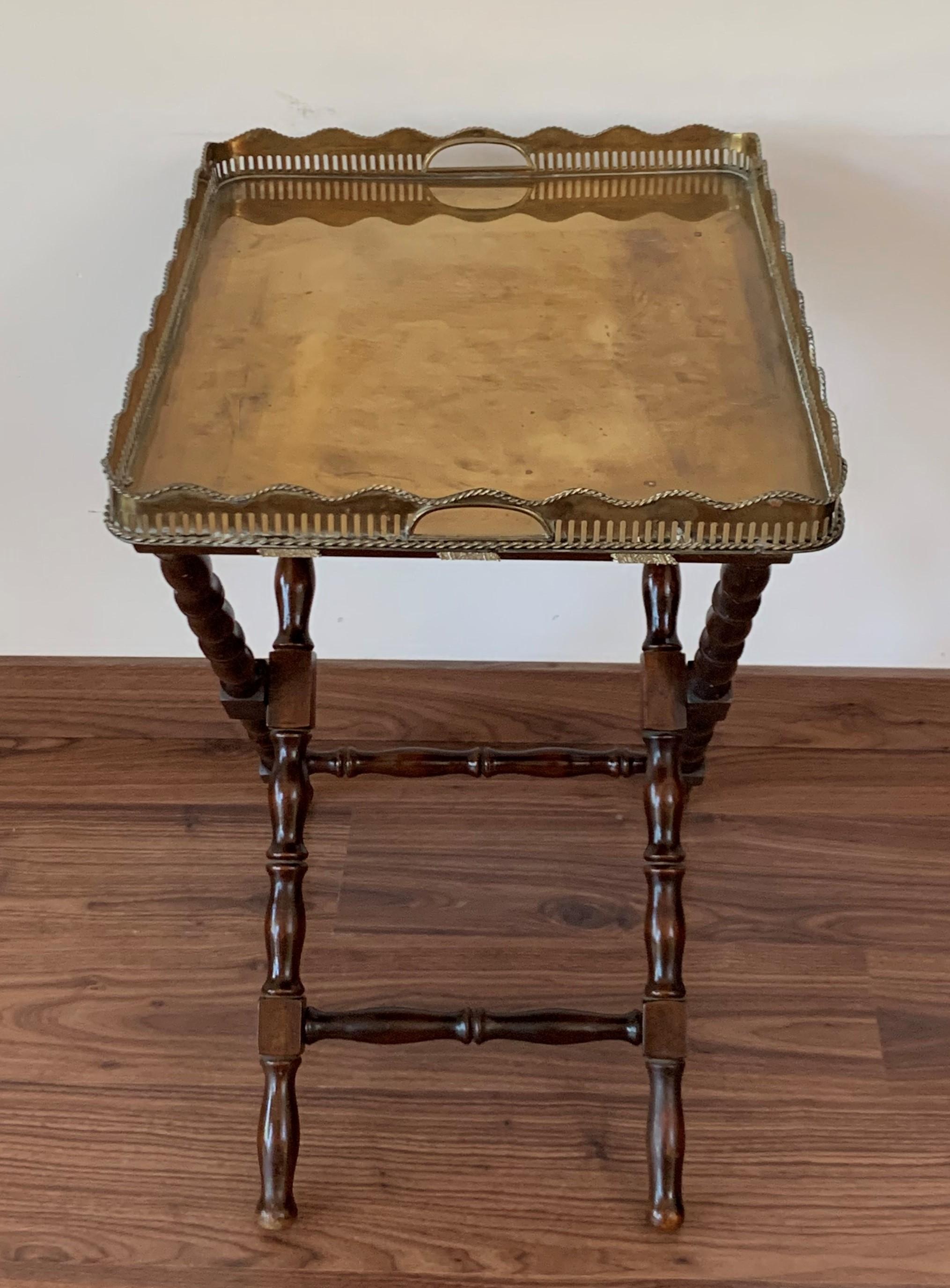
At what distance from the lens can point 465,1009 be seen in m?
0.98

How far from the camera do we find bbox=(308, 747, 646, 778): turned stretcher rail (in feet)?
3.37

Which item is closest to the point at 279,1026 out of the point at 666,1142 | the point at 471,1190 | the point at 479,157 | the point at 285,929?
the point at 285,929

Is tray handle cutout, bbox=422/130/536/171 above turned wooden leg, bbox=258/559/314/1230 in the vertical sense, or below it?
above

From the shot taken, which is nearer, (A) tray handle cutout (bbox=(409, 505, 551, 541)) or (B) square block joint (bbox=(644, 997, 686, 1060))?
(A) tray handle cutout (bbox=(409, 505, 551, 541))

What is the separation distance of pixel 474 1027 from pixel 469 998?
166 millimetres

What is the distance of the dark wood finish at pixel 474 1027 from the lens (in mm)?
956

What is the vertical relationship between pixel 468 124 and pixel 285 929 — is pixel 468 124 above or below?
above

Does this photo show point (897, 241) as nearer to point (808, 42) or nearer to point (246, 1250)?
point (808, 42)

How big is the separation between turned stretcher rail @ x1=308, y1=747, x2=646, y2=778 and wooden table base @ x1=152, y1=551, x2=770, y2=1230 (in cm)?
5

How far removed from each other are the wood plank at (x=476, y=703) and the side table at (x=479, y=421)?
0.25 m

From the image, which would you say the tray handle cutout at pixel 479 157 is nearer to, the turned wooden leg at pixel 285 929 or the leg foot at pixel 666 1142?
the turned wooden leg at pixel 285 929

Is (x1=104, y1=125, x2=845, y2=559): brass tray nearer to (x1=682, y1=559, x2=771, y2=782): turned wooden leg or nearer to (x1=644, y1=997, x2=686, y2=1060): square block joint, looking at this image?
(x1=682, y1=559, x2=771, y2=782): turned wooden leg

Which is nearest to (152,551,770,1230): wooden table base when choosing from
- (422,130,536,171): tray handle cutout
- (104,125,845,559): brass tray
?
(104,125,845,559): brass tray

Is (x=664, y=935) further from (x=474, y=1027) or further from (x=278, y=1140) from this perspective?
(x=278, y=1140)
